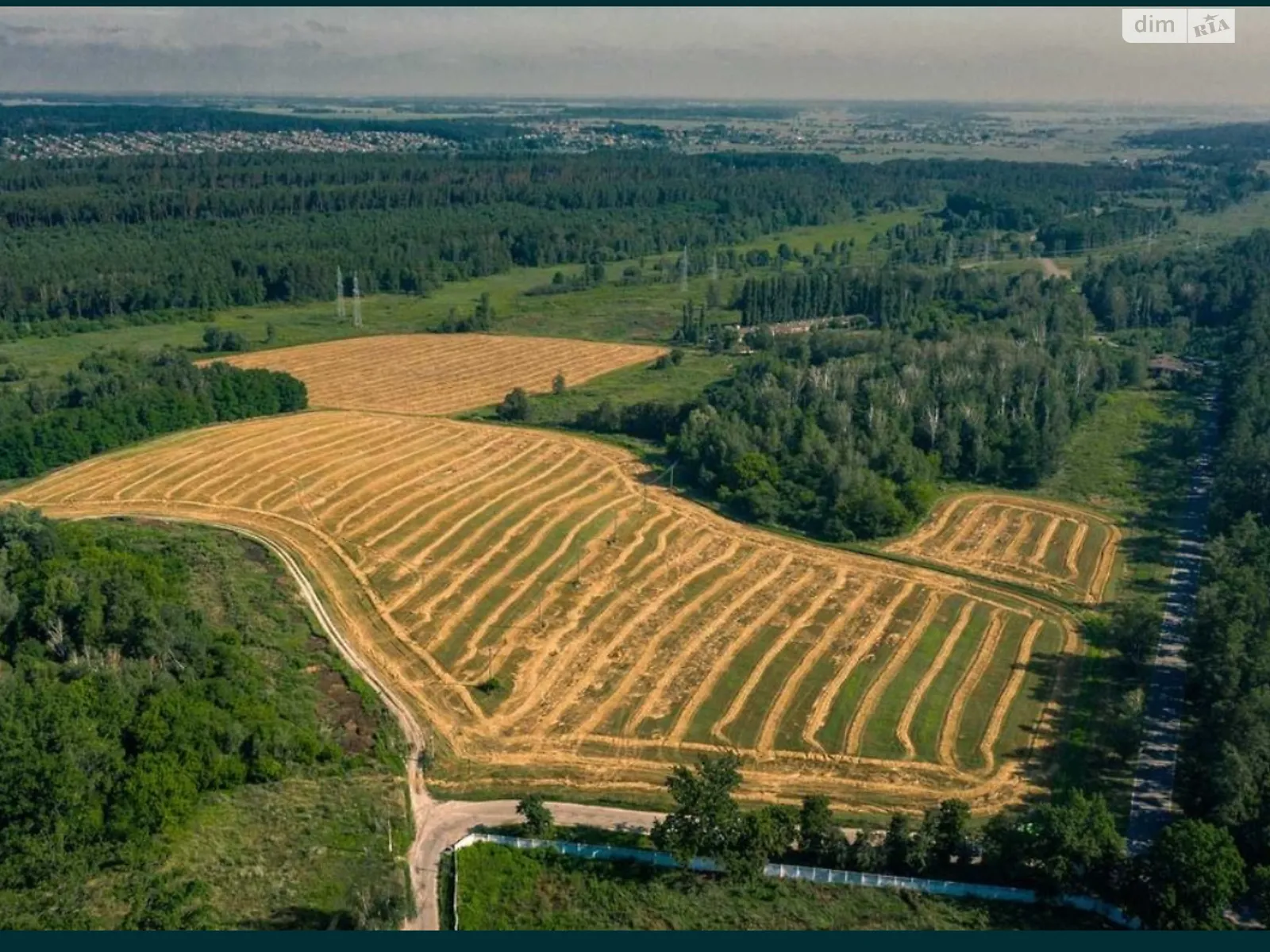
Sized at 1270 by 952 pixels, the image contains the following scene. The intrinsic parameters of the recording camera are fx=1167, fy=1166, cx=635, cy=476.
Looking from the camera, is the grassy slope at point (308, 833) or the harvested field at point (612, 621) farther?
the harvested field at point (612, 621)

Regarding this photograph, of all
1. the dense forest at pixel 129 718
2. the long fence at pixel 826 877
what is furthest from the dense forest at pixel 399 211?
the long fence at pixel 826 877

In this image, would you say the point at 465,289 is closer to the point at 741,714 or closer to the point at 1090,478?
the point at 1090,478

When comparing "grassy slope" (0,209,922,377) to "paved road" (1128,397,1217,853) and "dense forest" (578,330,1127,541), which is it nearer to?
"dense forest" (578,330,1127,541)

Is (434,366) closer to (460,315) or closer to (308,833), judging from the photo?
(460,315)

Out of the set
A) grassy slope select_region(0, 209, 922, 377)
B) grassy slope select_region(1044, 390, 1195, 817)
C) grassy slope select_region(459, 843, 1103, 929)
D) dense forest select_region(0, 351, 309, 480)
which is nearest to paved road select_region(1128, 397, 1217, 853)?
grassy slope select_region(1044, 390, 1195, 817)

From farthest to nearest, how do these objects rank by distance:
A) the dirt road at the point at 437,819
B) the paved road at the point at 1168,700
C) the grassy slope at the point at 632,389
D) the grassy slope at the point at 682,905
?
the grassy slope at the point at 632,389 → the paved road at the point at 1168,700 → the dirt road at the point at 437,819 → the grassy slope at the point at 682,905

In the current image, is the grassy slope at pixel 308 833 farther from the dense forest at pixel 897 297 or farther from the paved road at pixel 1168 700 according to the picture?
the dense forest at pixel 897 297
